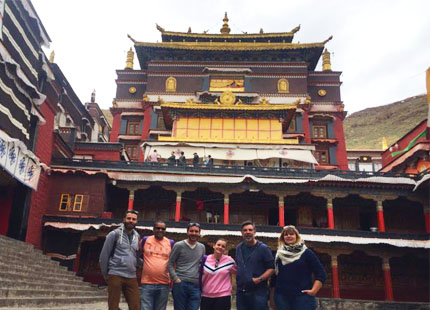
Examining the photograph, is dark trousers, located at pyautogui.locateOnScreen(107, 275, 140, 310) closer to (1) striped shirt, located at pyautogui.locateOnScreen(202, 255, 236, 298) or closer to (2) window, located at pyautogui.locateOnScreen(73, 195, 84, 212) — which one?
(1) striped shirt, located at pyautogui.locateOnScreen(202, 255, 236, 298)

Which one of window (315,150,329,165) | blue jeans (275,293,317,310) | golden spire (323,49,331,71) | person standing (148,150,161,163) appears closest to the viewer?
blue jeans (275,293,317,310)

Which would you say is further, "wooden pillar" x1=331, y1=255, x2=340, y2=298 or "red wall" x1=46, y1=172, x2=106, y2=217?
"red wall" x1=46, y1=172, x2=106, y2=217

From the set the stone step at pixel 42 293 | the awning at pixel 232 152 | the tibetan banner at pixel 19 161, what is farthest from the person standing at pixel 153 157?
the stone step at pixel 42 293

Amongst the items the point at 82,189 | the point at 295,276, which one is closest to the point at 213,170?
the point at 82,189

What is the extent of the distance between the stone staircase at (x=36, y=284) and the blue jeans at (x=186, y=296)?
5.47 meters

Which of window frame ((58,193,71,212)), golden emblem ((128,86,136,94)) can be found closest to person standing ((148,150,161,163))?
window frame ((58,193,71,212))

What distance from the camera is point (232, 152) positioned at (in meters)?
27.9

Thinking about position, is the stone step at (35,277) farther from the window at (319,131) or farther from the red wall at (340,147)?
the window at (319,131)

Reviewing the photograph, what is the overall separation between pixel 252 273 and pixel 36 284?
923cm

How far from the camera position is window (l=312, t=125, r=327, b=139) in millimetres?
34125

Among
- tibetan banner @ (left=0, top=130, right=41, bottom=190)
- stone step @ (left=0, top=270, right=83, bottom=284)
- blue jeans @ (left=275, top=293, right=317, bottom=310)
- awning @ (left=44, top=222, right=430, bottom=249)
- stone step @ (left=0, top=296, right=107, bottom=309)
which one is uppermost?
tibetan banner @ (left=0, top=130, right=41, bottom=190)

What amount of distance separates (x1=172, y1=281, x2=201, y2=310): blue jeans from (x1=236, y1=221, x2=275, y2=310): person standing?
2.25 feet

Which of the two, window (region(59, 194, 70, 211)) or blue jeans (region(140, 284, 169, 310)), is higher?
window (region(59, 194, 70, 211))

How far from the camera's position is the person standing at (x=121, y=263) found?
239 inches
